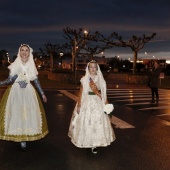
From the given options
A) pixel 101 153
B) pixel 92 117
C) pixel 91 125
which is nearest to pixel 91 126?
pixel 91 125

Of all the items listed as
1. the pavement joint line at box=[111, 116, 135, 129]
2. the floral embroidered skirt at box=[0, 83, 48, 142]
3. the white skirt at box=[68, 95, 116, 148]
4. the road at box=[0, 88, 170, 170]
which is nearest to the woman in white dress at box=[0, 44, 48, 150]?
the floral embroidered skirt at box=[0, 83, 48, 142]

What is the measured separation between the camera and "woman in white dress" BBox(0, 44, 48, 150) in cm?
630

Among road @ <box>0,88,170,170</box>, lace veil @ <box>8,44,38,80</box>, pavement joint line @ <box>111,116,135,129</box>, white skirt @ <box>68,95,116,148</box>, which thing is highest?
lace veil @ <box>8,44,38,80</box>

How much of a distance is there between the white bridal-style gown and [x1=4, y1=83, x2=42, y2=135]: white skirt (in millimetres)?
755

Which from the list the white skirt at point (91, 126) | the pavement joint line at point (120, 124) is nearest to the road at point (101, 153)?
the pavement joint line at point (120, 124)

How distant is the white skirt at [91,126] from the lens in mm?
6168

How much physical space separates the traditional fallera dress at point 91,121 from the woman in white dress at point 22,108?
0.75 m

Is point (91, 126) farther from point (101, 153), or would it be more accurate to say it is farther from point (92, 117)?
point (101, 153)

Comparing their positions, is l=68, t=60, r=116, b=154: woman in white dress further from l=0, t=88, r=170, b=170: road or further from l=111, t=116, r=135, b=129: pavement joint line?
l=111, t=116, r=135, b=129: pavement joint line

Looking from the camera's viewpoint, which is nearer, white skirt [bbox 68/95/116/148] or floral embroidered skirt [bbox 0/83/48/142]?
white skirt [bbox 68/95/116/148]

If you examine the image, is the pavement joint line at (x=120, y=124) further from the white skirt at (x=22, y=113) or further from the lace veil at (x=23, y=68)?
the lace veil at (x=23, y=68)

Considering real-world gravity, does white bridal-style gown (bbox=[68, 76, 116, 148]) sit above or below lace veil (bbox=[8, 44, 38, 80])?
below

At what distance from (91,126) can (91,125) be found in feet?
0.06

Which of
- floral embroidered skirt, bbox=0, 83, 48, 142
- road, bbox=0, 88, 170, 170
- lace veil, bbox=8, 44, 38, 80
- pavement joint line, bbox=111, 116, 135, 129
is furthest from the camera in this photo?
pavement joint line, bbox=111, 116, 135, 129
